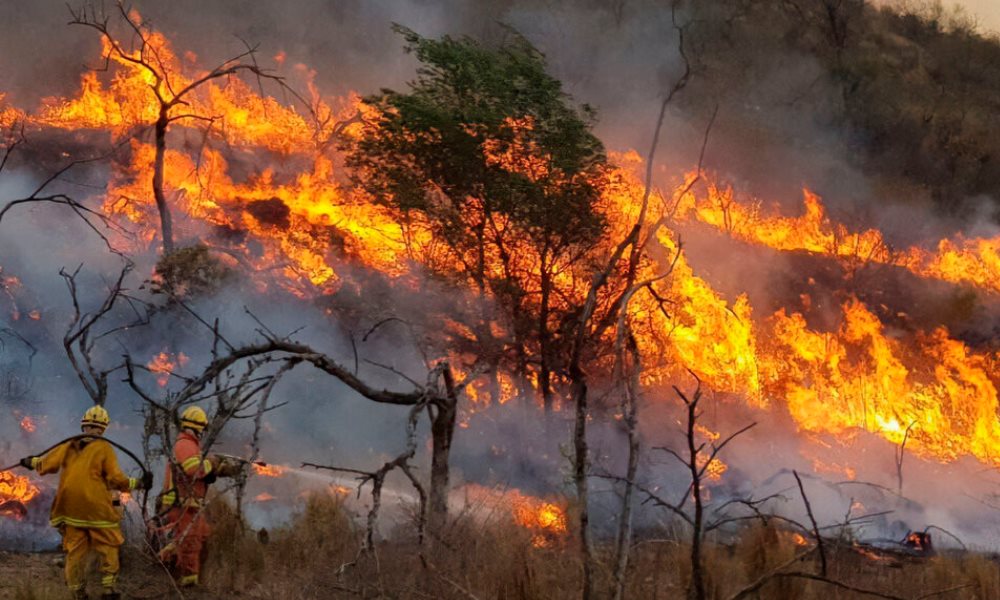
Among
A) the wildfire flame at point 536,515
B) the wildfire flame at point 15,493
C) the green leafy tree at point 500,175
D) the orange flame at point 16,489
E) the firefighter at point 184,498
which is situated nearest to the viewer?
the firefighter at point 184,498

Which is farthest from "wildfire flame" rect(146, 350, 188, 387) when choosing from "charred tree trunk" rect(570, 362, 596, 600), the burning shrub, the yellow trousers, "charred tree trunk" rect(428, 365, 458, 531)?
"charred tree trunk" rect(570, 362, 596, 600)

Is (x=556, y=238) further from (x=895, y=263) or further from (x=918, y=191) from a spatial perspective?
(x=918, y=191)

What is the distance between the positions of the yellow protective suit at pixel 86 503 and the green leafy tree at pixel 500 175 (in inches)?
362

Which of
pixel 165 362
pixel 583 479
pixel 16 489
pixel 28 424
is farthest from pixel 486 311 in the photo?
pixel 583 479

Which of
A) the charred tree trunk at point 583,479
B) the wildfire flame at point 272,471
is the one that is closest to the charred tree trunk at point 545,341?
the wildfire flame at point 272,471

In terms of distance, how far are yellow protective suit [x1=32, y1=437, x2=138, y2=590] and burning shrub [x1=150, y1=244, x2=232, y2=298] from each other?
10520mm

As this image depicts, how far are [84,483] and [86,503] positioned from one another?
0.16 m

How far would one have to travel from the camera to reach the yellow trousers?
6.50m

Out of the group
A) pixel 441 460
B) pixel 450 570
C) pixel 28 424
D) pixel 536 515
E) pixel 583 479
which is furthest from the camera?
pixel 28 424

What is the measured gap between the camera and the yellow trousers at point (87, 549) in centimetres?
650

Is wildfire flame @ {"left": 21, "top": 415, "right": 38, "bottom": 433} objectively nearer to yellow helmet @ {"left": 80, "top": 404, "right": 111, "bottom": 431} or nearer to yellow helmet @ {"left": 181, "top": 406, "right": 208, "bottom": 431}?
yellow helmet @ {"left": 181, "top": 406, "right": 208, "bottom": 431}

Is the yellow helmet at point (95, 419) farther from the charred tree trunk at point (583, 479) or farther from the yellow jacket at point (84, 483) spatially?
the charred tree trunk at point (583, 479)

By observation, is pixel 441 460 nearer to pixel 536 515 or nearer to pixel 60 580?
pixel 60 580

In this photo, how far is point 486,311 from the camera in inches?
669
